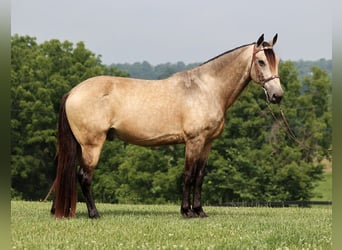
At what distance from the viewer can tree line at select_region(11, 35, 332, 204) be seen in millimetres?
38594

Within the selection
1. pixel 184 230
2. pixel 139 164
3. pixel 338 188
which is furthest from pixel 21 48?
pixel 338 188

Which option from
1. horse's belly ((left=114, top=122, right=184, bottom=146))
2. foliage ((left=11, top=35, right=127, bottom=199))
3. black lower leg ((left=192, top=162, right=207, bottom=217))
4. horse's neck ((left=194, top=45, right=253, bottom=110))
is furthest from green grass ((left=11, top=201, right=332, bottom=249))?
foliage ((left=11, top=35, right=127, bottom=199))

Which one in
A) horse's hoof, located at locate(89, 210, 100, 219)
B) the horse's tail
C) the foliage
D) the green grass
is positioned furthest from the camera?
the foliage

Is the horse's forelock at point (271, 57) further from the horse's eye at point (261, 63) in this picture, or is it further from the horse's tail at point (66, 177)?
the horse's tail at point (66, 177)

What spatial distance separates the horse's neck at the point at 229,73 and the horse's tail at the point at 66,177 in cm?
289

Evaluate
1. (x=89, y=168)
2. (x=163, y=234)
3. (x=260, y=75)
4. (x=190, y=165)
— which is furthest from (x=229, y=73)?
(x=163, y=234)

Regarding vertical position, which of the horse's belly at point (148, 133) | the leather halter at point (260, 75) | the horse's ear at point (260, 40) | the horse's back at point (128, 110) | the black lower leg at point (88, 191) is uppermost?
the horse's ear at point (260, 40)

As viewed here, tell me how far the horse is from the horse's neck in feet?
0.07

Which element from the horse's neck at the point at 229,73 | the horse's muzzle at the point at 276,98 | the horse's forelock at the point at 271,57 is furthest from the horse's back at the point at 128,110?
the horse's forelock at the point at 271,57

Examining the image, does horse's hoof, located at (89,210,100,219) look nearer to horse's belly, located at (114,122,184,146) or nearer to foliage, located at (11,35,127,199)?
horse's belly, located at (114,122,184,146)

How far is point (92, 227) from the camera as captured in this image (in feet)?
25.2

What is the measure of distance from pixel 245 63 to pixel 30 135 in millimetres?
31685

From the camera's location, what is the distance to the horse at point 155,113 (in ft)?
30.4

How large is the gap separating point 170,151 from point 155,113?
32.7 m
